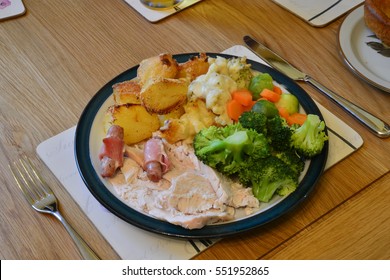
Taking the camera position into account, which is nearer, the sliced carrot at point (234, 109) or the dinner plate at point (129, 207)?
the dinner plate at point (129, 207)

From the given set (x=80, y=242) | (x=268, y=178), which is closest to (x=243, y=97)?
(x=268, y=178)

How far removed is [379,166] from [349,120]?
190mm

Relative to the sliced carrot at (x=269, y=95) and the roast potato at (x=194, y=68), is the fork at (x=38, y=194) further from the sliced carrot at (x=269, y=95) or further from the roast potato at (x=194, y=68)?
the sliced carrot at (x=269, y=95)

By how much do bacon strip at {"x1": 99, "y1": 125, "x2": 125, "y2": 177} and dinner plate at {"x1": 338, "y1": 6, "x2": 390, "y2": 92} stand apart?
0.83m

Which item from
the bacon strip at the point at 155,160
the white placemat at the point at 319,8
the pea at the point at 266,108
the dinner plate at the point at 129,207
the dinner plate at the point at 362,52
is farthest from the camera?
the white placemat at the point at 319,8

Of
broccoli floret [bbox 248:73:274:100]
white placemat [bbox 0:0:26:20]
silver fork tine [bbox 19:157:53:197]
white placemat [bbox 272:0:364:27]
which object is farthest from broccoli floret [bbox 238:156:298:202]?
white placemat [bbox 0:0:26:20]

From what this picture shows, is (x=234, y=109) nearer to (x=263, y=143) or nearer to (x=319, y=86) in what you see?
(x=263, y=143)

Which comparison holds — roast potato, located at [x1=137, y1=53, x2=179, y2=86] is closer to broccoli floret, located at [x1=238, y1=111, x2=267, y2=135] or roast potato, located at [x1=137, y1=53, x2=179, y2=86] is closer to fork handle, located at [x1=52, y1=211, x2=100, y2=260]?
broccoli floret, located at [x1=238, y1=111, x2=267, y2=135]

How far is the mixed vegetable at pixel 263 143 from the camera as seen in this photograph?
1201mm

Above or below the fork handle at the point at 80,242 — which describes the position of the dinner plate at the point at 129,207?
above

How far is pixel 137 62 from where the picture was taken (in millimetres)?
1689

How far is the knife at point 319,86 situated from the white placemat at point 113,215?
0.06 meters

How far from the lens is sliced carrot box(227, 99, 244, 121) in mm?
1345

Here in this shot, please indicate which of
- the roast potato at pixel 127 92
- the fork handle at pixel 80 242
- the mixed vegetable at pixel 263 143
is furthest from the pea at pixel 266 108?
the fork handle at pixel 80 242
